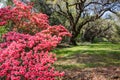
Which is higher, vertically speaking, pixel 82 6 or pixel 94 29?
pixel 82 6

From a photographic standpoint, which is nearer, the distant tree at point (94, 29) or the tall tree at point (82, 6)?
the tall tree at point (82, 6)

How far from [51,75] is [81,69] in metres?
5.76

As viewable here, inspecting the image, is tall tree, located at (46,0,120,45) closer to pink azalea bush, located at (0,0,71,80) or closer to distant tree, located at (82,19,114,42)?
distant tree, located at (82,19,114,42)

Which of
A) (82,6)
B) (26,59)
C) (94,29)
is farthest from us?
(94,29)

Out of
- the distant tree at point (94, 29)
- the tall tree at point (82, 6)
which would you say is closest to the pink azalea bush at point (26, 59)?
the tall tree at point (82, 6)

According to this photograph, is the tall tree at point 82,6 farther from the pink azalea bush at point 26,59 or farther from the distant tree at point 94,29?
the pink azalea bush at point 26,59

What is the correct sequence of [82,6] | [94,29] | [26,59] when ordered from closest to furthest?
1. [26,59]
2. [82,6]
3. [94,29]

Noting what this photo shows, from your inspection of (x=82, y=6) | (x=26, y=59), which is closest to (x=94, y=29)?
(x=82, y=6)

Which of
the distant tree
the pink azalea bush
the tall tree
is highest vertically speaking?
the pink azalea bush

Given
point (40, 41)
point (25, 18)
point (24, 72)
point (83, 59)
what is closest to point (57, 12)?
point (83, 59)

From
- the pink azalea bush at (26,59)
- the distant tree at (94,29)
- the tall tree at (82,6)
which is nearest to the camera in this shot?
the pink azalea bush at (26,59)

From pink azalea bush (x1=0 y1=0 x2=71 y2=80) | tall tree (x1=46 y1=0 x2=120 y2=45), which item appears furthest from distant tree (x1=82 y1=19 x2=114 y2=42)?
pink azalea bush (x1=0 y1=0 x2=71 y2=80)

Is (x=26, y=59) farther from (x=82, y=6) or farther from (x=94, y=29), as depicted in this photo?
(x=94, y=29)

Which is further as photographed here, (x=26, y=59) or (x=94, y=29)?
(x=94, y=29)
